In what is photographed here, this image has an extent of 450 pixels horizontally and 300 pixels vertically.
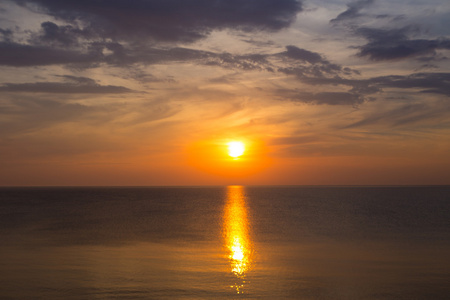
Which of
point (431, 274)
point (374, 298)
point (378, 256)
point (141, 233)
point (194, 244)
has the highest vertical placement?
point (141, 233)

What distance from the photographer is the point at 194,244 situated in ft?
118

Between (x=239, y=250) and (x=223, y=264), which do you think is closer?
(x=223, y=264)

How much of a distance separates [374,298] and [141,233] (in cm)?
2882

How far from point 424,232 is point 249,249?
73.0 ft

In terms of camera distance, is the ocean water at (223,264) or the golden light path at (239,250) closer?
the ocean water at (223,264)

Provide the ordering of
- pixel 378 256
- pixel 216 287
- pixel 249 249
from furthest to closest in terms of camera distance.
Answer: pixel 249 249
pixel 378 256
pixel 216 287

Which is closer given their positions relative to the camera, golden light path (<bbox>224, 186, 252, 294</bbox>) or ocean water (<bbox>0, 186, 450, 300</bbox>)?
ocean water (<bbox>0, 186, 450, 300</bbox>)

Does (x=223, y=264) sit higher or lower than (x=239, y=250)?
lower

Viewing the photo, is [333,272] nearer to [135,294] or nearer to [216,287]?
[216,287]

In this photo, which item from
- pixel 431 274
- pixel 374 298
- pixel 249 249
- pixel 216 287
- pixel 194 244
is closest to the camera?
pixel 374 298

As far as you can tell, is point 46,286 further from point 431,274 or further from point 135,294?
point 431,274

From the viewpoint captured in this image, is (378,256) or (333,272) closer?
(333,272)

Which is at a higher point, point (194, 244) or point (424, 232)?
point (424, 232)

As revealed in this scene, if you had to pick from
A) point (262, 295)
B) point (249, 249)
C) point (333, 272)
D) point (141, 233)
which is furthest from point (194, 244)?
point (262, 295)
